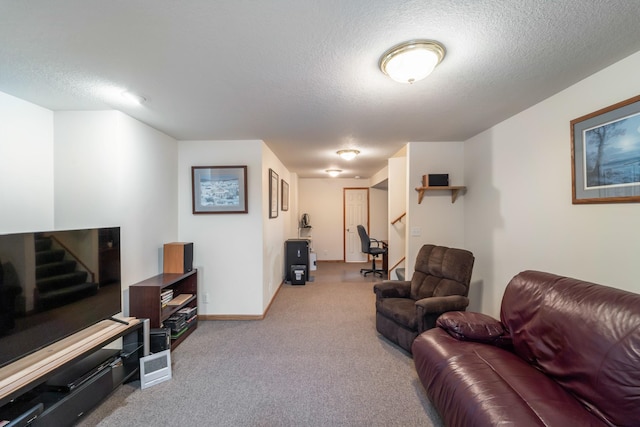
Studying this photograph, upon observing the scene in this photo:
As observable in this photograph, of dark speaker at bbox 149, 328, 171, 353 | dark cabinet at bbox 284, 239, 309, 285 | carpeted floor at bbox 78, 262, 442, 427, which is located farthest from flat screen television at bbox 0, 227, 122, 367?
dark cabinet at bbox 284, 239, 309, 285

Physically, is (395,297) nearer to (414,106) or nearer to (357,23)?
(414,106)

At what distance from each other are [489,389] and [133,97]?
3150 mm

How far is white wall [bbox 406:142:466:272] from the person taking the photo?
349 centimetres

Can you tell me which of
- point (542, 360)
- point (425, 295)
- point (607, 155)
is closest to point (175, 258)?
point (425, 295)

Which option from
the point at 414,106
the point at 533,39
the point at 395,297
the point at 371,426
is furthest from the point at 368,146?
the point at 371,426

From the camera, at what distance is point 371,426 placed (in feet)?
5.41

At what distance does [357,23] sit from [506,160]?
90.5 inches

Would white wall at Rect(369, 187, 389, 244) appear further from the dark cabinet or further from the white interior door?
the dark cabinet

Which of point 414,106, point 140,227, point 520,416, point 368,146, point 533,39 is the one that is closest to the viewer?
point 520,416

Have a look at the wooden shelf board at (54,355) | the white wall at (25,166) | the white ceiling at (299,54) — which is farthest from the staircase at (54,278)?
the white ceiling at (299,54)

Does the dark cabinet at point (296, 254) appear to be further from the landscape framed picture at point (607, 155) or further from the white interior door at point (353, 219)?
the landscape framed picture at point (607, 155)

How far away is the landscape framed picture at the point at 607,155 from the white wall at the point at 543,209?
68 mm

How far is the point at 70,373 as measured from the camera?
1741 mm

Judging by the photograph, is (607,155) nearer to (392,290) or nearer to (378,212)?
(392,290)
